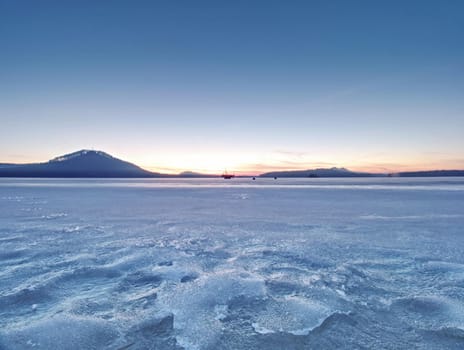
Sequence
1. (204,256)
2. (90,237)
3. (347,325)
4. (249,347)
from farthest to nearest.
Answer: (90,237), (204,256), (347,325), (249,347)

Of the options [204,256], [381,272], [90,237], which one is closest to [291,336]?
[381,272]

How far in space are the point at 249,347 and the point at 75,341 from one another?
1.45 m

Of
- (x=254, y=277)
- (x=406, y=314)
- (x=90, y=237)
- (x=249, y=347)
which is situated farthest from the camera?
(x=90, y=237)

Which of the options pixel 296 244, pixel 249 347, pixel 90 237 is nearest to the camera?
pixel 249 347

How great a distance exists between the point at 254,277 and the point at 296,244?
193 cm

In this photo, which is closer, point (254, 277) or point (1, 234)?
point (254, 277)

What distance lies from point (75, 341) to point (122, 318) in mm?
451

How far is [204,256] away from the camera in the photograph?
473cm

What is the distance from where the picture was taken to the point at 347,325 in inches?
102

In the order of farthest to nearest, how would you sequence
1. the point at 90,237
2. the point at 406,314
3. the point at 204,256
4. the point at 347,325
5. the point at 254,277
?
the point at 90,237 → the point at 204,256 → the point at 254,277 → the point at 406,314 → the point at 347,325

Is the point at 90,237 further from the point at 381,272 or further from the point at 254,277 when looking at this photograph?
the point at 381,272

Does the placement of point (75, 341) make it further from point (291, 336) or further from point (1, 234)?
point (1, 234)

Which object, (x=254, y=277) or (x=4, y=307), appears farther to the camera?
(x=254, y=277)

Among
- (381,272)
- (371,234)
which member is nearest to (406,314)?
(381,272)
